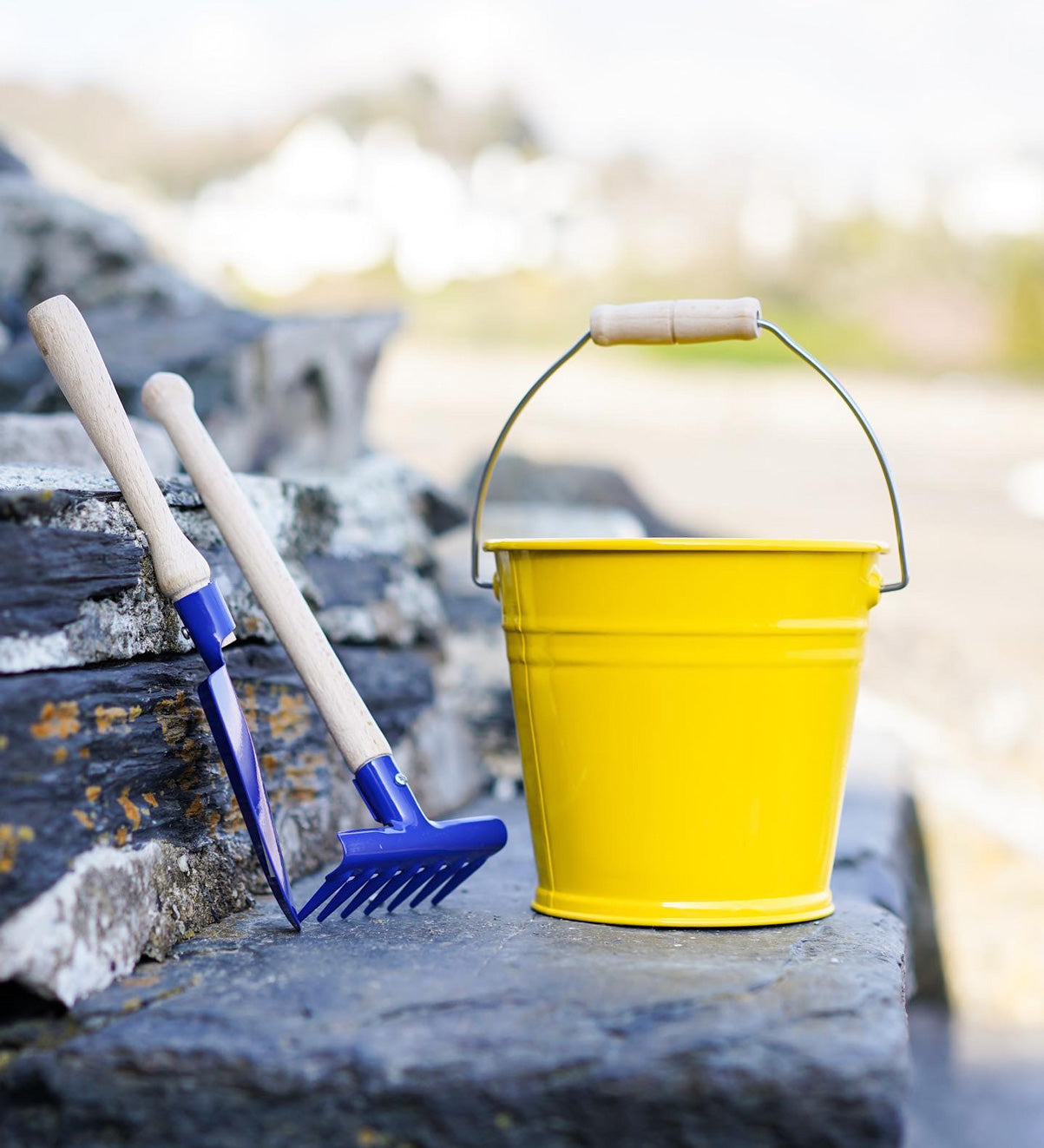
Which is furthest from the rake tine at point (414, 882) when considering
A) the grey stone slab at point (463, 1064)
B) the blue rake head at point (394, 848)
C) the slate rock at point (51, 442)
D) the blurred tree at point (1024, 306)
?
the blurred tree at point (1024, 306)

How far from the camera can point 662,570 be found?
1.37m

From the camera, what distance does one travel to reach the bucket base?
1.40 metres

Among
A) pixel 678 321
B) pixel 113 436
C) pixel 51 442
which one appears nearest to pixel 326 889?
pixel 113 436

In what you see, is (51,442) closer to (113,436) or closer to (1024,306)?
(113,436)

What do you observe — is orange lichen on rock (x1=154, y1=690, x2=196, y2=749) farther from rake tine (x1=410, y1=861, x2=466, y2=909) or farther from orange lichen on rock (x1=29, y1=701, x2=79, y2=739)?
rake tine (x1=410, y1=861, x2=466, y2=909)

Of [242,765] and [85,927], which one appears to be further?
[242,765]

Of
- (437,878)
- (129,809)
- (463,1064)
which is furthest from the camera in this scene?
(437,878)

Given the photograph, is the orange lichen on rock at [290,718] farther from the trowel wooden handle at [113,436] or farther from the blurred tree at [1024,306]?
the blurred tree at [1024,306]

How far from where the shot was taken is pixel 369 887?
137 centimetres

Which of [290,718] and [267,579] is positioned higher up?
[267,579]

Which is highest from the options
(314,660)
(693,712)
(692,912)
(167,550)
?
(167,550)

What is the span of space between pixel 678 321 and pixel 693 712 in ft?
1.55

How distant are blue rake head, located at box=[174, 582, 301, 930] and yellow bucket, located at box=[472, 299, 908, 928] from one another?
1.11 feet

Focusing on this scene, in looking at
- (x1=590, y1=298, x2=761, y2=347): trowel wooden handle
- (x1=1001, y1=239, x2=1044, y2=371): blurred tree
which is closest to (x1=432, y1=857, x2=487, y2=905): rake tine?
(x1=590, y1=298, x2=761, y2=347): trowel wooden handle
